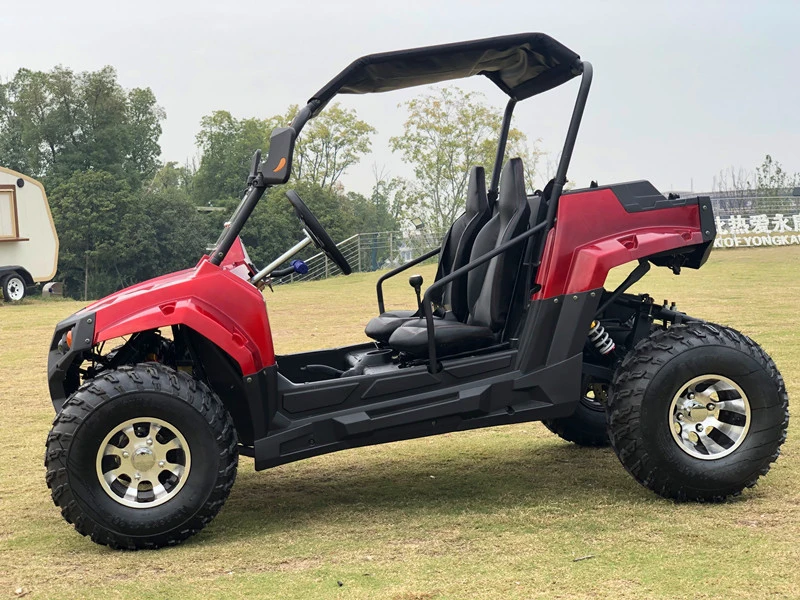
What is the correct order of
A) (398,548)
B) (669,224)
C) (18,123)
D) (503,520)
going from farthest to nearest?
(18,123)
(669,224)
(503,520)
(398,548)

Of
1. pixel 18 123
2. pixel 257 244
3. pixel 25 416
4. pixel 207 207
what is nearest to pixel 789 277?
pixel 257 244

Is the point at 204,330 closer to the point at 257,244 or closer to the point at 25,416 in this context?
the point at 25,416

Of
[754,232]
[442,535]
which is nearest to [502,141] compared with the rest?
[442,535]

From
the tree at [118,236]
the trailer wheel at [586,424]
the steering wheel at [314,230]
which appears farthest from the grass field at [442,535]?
the tree at [118,236]

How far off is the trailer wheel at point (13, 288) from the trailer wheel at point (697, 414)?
23.1 m

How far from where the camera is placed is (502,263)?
4.98 m

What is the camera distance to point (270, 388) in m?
4.68

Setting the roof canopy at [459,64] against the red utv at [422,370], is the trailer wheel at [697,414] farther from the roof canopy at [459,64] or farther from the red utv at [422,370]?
the roof canopy at [459,64]

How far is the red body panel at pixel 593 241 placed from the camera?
4797mm

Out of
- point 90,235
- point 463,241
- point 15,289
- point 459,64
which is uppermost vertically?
point 459,64

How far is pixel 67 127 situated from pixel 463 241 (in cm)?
4123

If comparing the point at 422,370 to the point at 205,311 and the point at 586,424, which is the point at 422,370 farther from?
the point at 586,424

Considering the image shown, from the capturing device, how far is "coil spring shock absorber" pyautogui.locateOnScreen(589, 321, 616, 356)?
5164mm

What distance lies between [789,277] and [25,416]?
1728 cm
